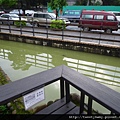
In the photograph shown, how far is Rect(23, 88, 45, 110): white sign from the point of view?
139 cm

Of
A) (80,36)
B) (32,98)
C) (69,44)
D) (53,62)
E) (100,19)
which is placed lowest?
(53,62)

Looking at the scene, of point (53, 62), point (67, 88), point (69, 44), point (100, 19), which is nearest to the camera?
point (67, 88)

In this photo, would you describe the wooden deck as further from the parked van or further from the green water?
the parked van

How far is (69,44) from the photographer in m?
6.73

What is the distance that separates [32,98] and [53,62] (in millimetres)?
4211

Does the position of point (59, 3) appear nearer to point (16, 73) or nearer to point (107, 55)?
point (107, 55)

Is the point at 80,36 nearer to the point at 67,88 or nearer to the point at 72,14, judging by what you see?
the point at 67,88

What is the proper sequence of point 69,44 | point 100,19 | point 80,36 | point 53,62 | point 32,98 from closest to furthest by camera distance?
point 32,98 < point 53,62 < point 80,36 < point 69,44 < point 100,19

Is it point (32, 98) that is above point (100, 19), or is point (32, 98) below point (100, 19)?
below

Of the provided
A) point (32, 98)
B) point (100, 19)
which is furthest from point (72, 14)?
point (32, 98)

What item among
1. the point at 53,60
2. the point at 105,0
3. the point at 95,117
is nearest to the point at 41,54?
the point at 53,60

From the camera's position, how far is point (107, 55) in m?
6.07

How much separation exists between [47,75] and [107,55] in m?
4.92

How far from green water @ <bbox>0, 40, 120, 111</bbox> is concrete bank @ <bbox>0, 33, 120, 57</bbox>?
8.0 inches
